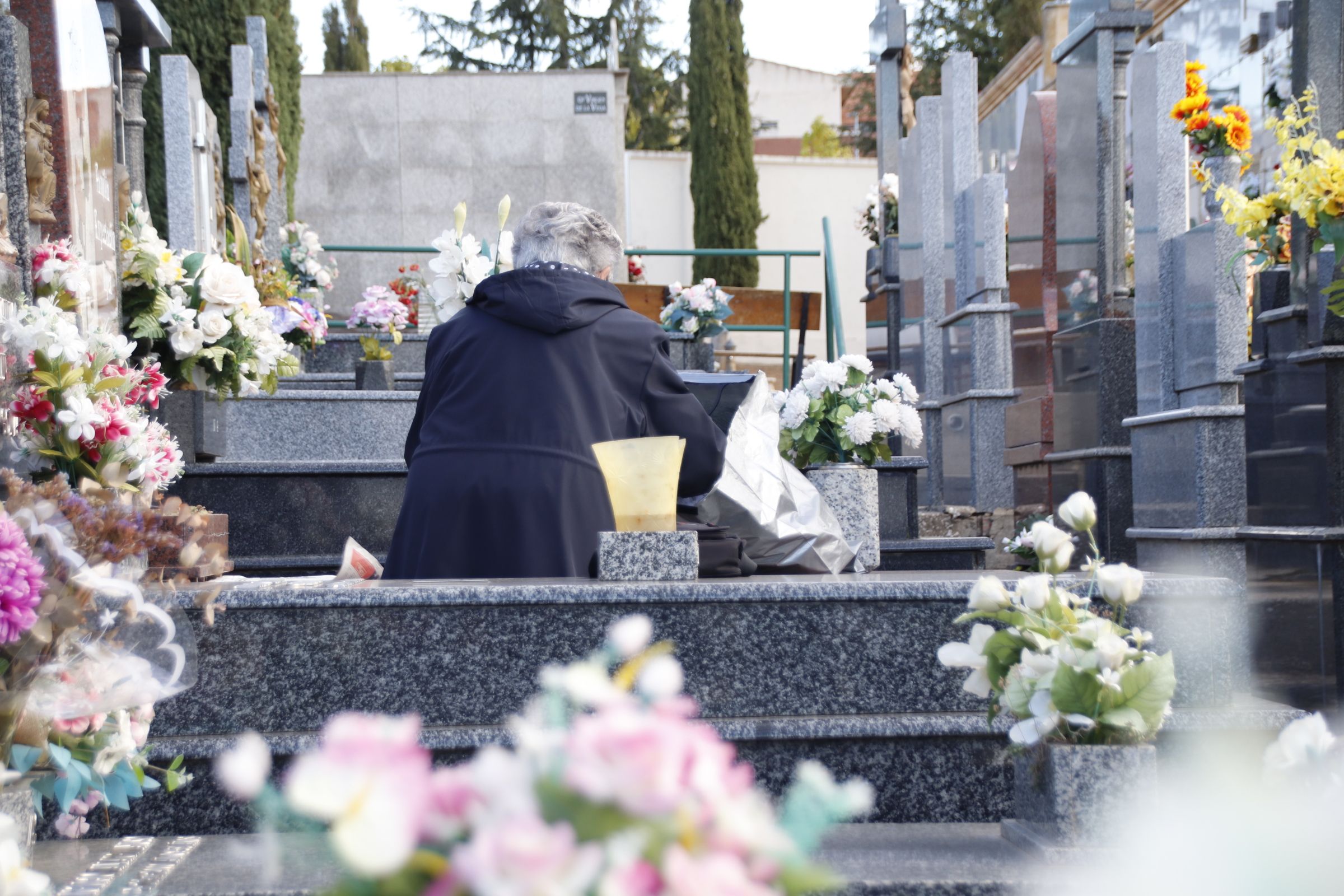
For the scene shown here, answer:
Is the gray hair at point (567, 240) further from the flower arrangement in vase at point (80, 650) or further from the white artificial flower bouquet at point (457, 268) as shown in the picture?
the flower arrangement in vase at point (80, 650)

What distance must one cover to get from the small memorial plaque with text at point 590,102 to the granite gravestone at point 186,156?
8522 mm

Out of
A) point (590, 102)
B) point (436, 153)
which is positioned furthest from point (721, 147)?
point (436, 153)

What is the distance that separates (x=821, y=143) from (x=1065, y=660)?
2503 centimetres

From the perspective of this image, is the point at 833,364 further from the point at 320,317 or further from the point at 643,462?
the point at 320,317

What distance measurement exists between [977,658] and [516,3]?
27.6 m

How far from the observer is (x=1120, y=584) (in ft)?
5.80

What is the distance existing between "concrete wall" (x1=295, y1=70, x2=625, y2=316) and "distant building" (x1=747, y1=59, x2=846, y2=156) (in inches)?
599

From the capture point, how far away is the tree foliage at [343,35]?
25844 mm

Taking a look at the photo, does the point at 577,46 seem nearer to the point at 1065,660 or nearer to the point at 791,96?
the point at 791,96

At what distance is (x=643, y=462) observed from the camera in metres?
2.56

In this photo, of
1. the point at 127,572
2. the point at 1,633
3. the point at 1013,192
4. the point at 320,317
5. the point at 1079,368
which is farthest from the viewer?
the point at 1013,192

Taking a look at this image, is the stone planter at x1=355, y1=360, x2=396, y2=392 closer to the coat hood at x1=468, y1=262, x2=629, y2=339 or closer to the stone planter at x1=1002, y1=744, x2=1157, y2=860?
the coat hood at x1=468, y1=262, x2=629, y2=339

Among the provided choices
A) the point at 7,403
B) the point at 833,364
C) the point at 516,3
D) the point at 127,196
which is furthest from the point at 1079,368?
the point at 516,3

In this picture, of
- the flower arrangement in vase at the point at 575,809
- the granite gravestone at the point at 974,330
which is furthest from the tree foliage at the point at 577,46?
the flower arrangement in vase at the point at 575,809
